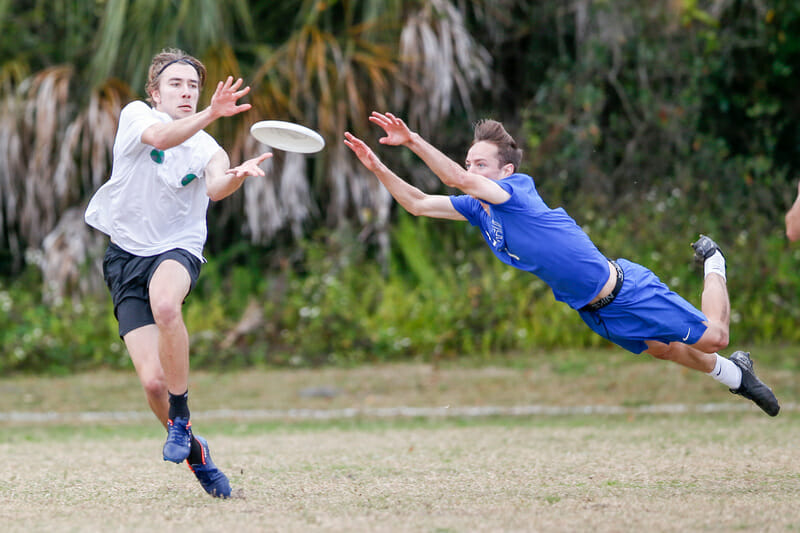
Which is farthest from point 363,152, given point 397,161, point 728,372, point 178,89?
point 397,161

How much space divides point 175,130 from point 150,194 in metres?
0.51

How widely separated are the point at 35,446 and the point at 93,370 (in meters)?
5.26

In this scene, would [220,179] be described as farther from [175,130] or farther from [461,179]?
[461,179]

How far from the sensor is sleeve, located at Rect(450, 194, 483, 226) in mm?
5820

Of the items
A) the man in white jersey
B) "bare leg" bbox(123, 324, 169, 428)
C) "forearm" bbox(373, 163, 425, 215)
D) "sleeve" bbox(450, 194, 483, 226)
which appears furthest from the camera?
"forearm" bbox(373, 163, 425, 215)

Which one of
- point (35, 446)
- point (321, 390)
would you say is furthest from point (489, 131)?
point (321, 390)

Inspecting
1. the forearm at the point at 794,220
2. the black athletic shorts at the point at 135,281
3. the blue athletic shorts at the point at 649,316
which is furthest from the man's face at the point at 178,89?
the forearm at the point at 794,220

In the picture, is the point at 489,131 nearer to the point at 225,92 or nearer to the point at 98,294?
the point at 225,92

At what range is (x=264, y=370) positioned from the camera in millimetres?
12742

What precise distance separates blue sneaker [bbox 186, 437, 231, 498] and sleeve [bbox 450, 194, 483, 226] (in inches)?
77.8

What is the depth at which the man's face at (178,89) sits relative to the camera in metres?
5.27

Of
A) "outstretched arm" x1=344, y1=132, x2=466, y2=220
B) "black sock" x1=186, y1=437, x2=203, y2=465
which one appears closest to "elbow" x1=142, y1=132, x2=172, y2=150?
"outstretched arm" x1=344, y1=132, x2=466, y2=220

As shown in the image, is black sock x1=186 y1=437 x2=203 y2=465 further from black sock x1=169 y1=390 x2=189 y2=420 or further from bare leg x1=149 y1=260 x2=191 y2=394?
bare leg x1=149 y1=260 x2=191 y2=394

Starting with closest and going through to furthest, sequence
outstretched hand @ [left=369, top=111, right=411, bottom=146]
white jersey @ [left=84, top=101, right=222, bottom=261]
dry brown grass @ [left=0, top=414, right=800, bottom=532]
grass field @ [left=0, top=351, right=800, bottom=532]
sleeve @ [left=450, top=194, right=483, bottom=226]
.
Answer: dry brown grass @ [left=0, top=414, right=800, bottom=532]
grass field @ [left=0, top=351, right=800, bottom=532]
white jersey @ [left=84, top=101, right=222, bottom=261]
outstretched hand @ [left=369, top=111, right=411, bottom=146]
sleeve @ [left=450, top=194, right=483, bottom=226]
